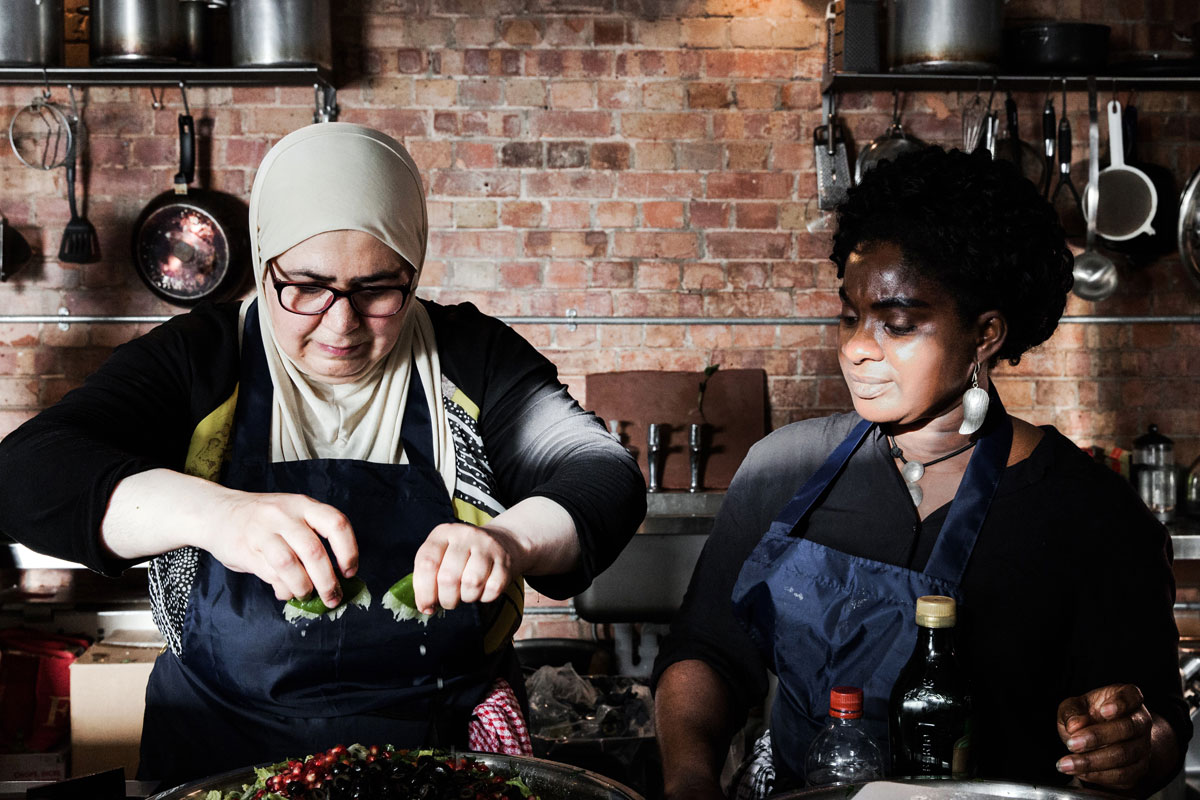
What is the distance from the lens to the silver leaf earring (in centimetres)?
147

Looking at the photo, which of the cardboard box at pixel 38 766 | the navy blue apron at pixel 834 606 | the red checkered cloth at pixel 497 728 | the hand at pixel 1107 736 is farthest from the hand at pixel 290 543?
the cardboard box at pixel 38 766

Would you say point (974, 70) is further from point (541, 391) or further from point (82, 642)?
point (82, 642)

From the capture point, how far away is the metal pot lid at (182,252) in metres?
3.46

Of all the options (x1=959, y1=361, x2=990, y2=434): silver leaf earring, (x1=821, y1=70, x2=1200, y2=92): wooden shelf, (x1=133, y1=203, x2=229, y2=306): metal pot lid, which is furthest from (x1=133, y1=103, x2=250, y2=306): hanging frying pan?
(x1=959, y1=361, x2=990, y2=434): silver leaf earring

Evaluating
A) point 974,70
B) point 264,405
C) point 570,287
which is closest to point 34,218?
point 570,287

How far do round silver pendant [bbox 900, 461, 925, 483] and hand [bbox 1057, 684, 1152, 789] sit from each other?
38 centimetres


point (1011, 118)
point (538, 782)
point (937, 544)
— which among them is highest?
point (1011, 118)

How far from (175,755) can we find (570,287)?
7.88 feet

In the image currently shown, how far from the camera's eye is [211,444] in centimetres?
142

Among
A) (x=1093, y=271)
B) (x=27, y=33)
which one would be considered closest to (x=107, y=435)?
(x=27, y=33)

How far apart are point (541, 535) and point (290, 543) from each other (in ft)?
0.98

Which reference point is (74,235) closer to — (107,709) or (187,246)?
(187,246)

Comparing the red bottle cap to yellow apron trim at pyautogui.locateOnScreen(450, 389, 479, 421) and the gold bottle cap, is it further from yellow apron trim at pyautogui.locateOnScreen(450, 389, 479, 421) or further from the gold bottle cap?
yellow apron trim at pyautogui.locateOnScreen(450, 389, 479, 421)

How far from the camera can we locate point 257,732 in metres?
1.34
